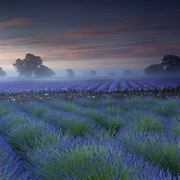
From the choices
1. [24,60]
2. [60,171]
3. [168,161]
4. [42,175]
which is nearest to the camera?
[60,171]

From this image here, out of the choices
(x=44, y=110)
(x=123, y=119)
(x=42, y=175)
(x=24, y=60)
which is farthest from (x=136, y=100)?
(x=24, y=60)

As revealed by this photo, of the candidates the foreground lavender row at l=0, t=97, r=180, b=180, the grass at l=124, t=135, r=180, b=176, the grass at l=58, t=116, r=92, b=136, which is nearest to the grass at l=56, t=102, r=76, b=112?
the foreground lavender row at l=0, t=97, r=180, b=180

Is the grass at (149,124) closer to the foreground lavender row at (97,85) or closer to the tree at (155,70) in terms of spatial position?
the foreground lavender row at (97,85)

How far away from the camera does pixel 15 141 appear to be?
6781 millimetres

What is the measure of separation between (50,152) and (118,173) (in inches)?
50.5

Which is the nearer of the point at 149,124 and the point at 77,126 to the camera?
the point at 77,126

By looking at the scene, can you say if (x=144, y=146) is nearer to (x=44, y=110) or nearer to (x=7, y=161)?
(x=7, y=161)

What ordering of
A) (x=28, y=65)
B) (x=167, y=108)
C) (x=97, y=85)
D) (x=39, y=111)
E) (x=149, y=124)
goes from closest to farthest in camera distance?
1. (x=149, y=124)
2. (x=39, y=111)
3. (x=167, y=108)
4. (x=97, y=85)
5. (x=28, y=65)

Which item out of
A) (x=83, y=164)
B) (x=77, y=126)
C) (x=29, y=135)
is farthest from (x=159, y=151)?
(x=77, y=126)

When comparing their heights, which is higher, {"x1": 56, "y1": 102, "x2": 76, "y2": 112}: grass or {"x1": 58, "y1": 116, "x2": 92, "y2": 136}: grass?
{"x1": 58, "y1": 116, "x2": 92, "y2": 136}: grass

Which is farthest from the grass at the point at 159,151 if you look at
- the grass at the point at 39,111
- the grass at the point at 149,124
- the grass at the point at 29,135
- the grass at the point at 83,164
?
the grass at the point at 39,111

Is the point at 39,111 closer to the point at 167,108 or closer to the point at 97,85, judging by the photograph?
the point at 167,108

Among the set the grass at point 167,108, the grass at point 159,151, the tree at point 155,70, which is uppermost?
the grass at point 159,151

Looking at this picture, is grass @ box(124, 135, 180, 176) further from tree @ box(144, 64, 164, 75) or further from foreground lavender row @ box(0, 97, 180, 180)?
tree @ box(144, 64, 164, 75)
